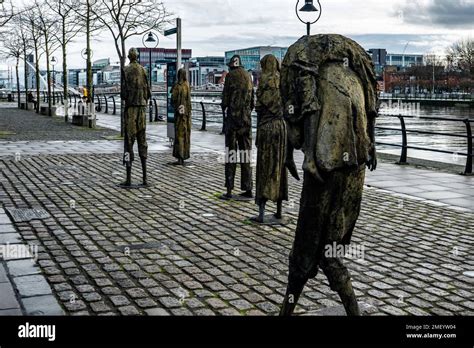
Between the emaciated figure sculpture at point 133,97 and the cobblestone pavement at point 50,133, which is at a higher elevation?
the emaciated figure sculpture at point 133,97

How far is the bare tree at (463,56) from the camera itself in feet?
308

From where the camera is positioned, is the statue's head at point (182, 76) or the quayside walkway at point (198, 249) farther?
the statue's head at point (182, 76)

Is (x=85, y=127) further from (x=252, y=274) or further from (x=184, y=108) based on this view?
(x=252, y=274)

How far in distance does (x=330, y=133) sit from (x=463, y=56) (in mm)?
102522

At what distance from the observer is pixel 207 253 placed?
7.06m

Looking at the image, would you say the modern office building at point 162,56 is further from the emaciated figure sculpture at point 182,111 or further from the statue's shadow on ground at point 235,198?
the statue's shadow on ground at point 235,198

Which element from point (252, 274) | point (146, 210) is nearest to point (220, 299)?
point (252, 274)

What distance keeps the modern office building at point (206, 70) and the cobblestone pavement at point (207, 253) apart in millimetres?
134330

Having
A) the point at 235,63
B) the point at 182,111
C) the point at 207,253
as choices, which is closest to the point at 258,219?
the point at 207,253

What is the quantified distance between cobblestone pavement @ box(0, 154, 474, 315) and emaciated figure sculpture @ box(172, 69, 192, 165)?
273 centimetres

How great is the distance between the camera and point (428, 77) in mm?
108438

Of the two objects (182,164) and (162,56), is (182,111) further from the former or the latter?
(162,56)

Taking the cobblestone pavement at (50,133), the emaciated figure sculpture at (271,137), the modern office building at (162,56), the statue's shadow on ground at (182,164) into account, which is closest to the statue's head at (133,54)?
the emaciated figure sculpture at (271,137)

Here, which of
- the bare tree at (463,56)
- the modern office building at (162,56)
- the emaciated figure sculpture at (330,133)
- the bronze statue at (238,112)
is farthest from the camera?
the bare tree at (463,56)
